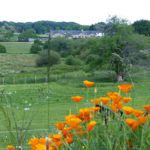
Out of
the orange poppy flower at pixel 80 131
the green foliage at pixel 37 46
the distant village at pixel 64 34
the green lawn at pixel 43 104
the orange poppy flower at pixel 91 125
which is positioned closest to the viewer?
the orange poppy flower at pixel 91 125

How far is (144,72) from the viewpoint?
17.1ft

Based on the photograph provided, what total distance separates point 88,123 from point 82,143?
93 mm

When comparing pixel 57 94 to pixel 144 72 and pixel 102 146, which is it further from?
pixel 102 146

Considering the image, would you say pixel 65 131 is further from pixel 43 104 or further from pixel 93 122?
pixel 43 104

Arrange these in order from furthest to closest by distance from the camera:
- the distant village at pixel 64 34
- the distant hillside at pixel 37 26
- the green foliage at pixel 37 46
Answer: the green foliage at pixel 37 46 → the distant hillside at pixel 37 26 → the distant village at pixel 64 34

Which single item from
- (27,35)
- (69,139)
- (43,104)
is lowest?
(43,104)

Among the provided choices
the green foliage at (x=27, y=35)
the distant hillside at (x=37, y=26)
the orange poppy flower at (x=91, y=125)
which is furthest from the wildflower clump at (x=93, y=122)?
the green foliage at (x=27, y=35)

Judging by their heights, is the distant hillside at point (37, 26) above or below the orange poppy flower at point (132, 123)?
above

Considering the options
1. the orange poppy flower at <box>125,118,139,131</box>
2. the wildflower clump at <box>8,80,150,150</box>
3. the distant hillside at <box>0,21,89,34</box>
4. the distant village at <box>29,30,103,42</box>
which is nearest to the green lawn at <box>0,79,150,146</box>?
the wildflower clump at <box>8,80,150,150</box>

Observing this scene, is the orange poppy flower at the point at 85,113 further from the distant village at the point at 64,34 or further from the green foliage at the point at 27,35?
the green foliage at the point at 27,35

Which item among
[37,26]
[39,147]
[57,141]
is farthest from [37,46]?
[39,147]

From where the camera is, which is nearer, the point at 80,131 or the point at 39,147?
the point at 39,147

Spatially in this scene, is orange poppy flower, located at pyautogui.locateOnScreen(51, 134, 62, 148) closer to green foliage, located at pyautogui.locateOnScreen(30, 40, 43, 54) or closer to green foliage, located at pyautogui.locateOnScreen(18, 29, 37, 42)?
green foliage, located at pyautogui.locateOnScreen(18, 29, 37, 42)

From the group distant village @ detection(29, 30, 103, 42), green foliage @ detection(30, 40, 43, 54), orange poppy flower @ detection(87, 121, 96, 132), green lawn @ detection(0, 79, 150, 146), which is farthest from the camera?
green foliage @ detection(30, 40, 43, 54)
